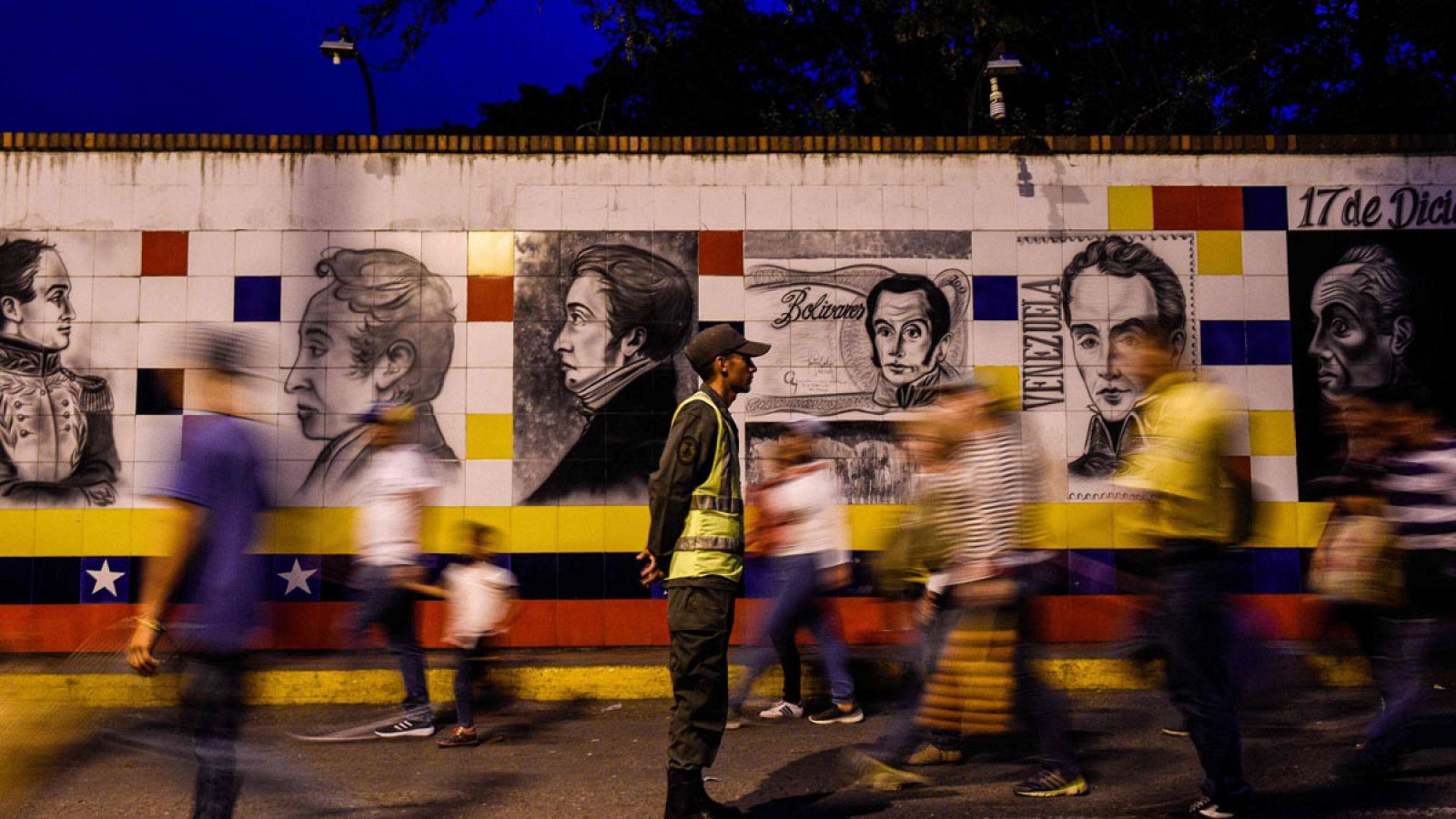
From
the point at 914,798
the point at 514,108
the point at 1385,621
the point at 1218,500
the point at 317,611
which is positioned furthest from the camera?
the point at 514,108

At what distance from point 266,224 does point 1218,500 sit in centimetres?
728

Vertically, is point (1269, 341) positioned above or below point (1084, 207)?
below

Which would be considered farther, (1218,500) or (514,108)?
(514,108)

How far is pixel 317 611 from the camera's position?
8.28 meters

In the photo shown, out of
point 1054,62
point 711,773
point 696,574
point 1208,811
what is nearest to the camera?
point 696,574

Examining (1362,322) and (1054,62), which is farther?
(1054,62)

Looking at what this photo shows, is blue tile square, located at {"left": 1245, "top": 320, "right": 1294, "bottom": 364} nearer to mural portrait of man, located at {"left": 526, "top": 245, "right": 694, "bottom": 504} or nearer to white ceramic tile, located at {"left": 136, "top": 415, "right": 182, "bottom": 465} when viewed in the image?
mural portrait of man, located at {"left": 526, "top": 245, "right": 694, "bottom": 504}

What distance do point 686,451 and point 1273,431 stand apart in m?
6.36

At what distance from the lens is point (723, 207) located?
8688mm

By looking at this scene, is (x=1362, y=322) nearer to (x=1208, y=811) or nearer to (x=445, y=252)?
(x=1208, y=811)

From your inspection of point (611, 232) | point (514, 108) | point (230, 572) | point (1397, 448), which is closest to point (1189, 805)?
point (1397, 448)

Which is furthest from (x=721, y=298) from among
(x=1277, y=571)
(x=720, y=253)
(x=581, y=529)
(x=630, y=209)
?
(x=1277, y=571)

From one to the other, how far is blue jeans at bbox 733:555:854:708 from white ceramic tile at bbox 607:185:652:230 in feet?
11.7

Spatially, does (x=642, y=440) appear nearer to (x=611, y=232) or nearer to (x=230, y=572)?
(x=611, y=232)
